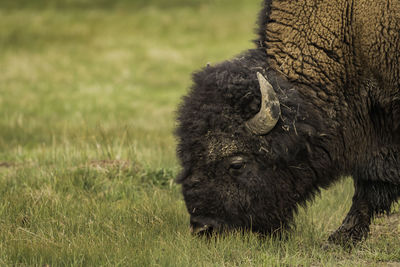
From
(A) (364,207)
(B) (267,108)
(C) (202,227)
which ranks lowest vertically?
(A) (364,207)

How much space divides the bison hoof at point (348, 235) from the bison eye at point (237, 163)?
4.20 feet

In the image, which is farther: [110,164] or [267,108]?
[110,164]

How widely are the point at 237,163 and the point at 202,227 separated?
0.60 meters

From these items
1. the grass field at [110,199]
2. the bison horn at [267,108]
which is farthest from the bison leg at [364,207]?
the bison horn at [267,108]

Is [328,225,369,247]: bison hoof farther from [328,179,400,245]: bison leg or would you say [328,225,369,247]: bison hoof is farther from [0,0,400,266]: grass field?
[0,0,400,266]: grass field

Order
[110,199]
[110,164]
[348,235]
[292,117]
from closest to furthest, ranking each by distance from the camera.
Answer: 1. [292,117]
2. [348,235]
3. [110,199]
4. [110,164]

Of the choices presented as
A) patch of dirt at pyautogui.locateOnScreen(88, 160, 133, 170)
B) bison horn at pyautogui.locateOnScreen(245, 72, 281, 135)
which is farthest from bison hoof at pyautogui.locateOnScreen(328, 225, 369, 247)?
patch of dirt at pyautogui.locateOnScreen(88, 160, 133, 170)

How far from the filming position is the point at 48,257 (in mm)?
4723

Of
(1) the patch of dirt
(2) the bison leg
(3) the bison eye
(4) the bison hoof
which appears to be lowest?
(1) the patch of dirt

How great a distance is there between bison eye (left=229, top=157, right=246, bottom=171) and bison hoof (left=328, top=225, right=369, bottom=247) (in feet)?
4.20

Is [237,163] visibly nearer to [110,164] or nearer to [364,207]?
[364,207]

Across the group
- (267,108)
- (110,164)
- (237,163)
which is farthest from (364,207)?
(110,164)

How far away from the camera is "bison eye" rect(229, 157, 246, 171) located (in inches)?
200

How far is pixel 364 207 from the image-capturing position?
5.82 meters
